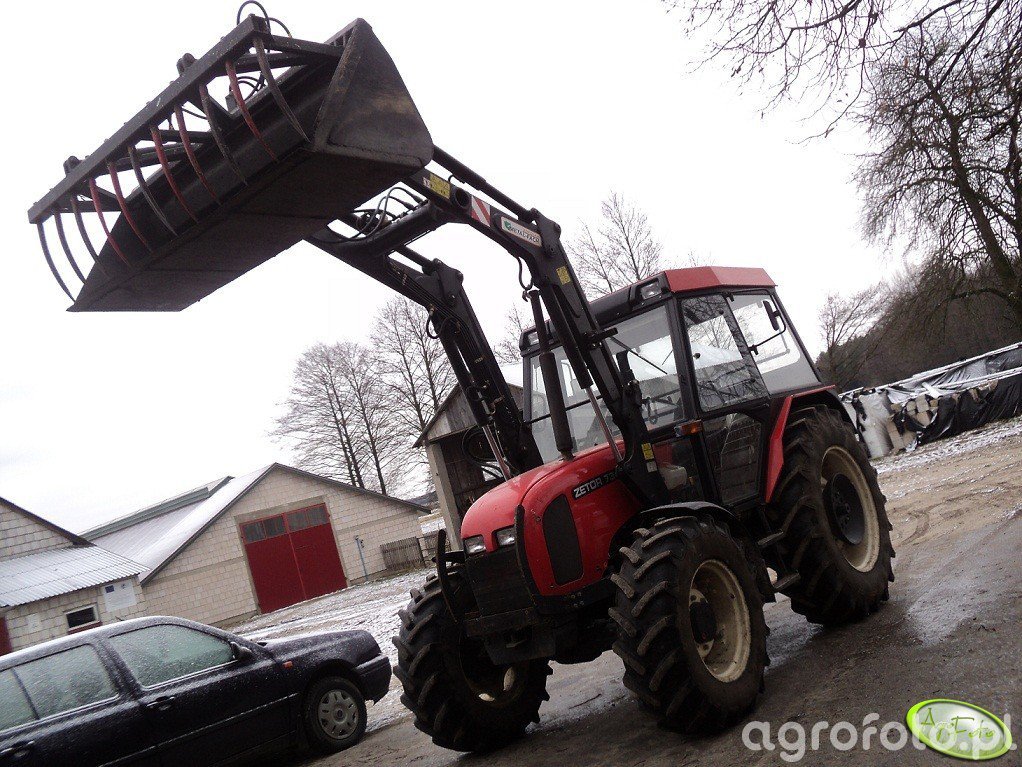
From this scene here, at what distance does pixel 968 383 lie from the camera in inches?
911

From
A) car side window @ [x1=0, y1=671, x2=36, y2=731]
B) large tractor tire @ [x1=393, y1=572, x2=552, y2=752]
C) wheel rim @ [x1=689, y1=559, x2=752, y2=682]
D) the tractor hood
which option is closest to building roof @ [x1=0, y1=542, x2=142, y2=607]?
car side window @ [x1=0, y1=671, x2=36, y2=731]

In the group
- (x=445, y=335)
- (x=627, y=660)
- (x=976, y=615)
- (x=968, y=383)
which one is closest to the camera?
(x=627, y=660)

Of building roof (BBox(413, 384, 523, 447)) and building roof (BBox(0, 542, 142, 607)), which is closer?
building roof (BBox(0, 542, 142, 607))

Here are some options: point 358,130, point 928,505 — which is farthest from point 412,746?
point 928,505

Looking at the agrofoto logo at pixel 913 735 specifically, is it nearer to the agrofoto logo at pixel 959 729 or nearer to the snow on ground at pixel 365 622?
the agrofoto logo at pixel 959 729

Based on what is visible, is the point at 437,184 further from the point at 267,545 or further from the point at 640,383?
the point at 267,545

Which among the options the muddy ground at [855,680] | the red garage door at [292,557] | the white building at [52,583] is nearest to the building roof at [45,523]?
the white building at [52,583]

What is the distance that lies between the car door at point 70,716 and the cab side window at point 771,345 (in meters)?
5.21

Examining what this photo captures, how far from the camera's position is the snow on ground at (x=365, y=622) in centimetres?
838

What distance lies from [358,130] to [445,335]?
81.2 inches

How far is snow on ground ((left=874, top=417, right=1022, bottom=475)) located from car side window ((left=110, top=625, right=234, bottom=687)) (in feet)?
49.2

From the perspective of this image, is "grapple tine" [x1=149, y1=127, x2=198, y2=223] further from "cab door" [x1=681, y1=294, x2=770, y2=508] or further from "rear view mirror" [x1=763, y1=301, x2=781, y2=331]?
"rear view mirror" [x1=763, y1=301, x2=781, y2=331]

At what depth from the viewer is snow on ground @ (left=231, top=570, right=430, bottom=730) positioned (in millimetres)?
8383

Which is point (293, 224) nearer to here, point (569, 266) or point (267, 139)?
point (267, 139)
